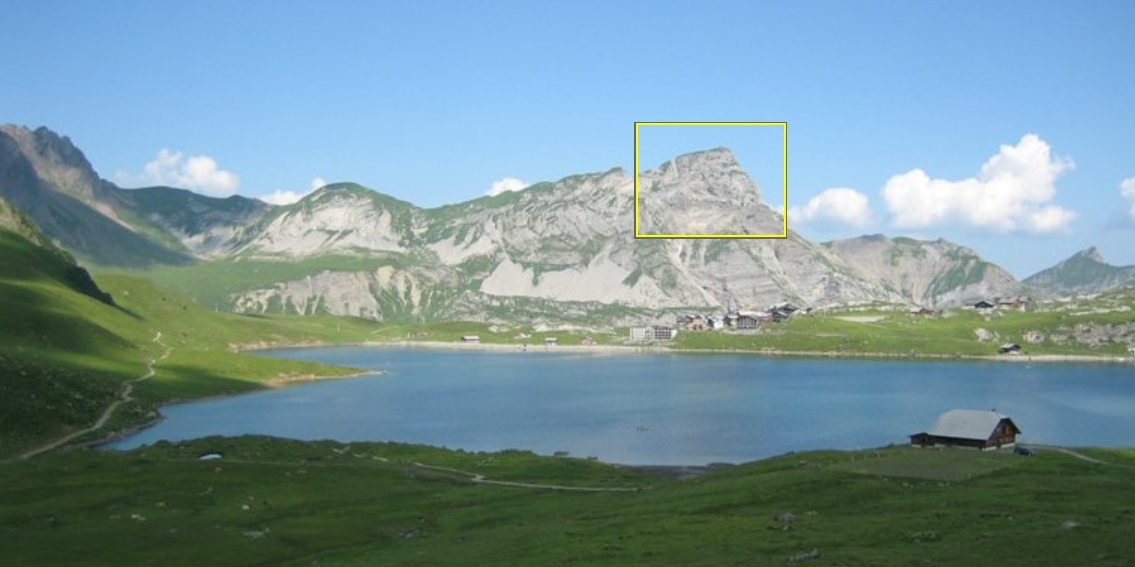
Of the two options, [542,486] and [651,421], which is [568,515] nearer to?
[542,486]

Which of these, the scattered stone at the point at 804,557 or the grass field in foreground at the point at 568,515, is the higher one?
the scattered stone at the point at 804,557

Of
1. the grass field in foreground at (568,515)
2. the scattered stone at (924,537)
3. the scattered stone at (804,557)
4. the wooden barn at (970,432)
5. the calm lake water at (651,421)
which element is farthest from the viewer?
the calm lake water at (651,421)

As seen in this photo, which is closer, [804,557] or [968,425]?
[804,557]

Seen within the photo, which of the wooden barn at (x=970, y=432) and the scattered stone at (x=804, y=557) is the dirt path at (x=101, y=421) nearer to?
the scattered stone at (x=804, y=557)

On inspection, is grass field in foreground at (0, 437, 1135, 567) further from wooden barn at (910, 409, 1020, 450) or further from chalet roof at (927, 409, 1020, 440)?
chalet roof at (927, 409, 1020, 440)

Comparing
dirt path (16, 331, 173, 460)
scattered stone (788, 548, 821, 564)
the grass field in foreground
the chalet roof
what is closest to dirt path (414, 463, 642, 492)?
the grass field in foreground

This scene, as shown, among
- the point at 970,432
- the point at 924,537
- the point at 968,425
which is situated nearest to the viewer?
the point at 924,537

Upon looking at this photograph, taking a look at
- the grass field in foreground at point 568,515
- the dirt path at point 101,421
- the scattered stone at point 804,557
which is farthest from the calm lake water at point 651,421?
the scattered stone at point 804,557

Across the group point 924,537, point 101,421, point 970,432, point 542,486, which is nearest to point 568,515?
point 542,486
